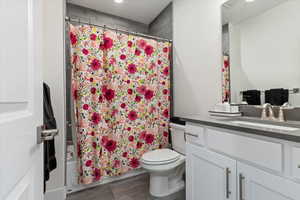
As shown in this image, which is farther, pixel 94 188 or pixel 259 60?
pixel 94 188

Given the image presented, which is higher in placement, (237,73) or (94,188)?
(237,73)

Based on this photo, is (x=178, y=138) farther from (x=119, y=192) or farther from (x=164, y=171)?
(x=119, y=192)

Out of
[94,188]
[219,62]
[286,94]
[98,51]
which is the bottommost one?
[94,188]

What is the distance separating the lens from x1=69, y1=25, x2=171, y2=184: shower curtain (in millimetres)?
1611

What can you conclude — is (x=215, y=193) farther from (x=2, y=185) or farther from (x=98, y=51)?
(x=98, y=51)

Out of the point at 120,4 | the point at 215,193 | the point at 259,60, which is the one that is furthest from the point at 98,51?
the point at 215,193

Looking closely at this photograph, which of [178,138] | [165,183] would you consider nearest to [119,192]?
[165,183]

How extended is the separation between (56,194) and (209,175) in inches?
58.8

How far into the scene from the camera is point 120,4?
2.28m

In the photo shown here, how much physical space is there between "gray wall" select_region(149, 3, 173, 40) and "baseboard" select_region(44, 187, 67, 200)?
7.78 ft

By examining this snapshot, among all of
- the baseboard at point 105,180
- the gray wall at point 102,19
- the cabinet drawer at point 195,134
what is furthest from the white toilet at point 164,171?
the gray wall at point 102,19

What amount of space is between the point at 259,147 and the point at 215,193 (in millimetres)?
488

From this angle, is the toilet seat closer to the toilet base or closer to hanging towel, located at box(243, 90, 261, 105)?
the toilet base

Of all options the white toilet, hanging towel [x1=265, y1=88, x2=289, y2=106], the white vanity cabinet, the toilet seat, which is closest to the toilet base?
the white toilet
